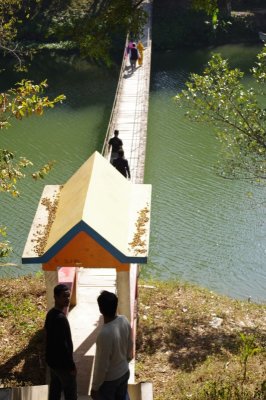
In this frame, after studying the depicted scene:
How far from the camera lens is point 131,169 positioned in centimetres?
1389

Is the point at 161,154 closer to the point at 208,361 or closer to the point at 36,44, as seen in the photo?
the point at 208,361

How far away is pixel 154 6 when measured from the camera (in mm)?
32125

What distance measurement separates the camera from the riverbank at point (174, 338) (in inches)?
277

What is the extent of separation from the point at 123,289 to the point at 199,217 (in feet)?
25.7

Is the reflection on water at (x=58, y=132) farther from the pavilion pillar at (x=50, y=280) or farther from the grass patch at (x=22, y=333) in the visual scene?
the pavilion pillar at (x=50, y=280)

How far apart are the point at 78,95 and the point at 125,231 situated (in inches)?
717

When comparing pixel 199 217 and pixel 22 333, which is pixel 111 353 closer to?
pixel 22 333

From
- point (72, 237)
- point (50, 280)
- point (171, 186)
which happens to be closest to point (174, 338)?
point (50, 280)

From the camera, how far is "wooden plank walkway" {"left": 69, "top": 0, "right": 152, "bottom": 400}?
727 centimetres

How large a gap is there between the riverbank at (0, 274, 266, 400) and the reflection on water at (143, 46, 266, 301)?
5.45 feet

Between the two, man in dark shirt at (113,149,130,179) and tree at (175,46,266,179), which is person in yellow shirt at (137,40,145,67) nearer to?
man in dark shirt at (113,149,130,179)

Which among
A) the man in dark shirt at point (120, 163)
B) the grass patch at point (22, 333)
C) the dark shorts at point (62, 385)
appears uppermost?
the man in dark shirt at point (120, 163)

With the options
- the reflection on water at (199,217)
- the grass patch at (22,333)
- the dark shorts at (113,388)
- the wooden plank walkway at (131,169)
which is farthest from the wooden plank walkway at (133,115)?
the dark shorts at (113,388)

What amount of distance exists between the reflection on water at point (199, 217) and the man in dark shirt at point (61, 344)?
21.6ft
